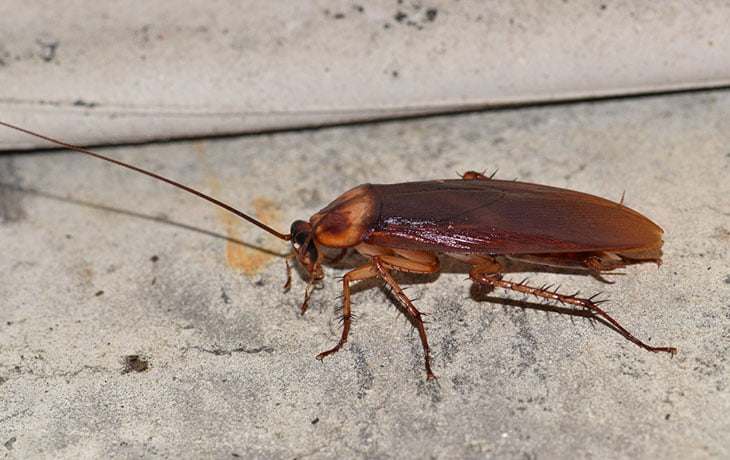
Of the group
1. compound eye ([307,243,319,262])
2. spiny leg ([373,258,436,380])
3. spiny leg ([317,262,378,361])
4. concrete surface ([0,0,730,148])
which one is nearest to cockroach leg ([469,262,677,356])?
spiny leg ([373,258,436,380])

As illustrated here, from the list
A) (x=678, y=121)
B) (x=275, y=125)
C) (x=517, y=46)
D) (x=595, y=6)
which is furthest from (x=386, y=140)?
(x=678, y=121)

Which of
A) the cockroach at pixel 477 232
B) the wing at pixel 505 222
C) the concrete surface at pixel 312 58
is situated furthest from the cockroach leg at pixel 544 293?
the concrete surface at pixel 312 58

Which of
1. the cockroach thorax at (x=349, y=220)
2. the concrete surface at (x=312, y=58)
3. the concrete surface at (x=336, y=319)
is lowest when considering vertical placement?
the concrete surface at (x=336, y=319)

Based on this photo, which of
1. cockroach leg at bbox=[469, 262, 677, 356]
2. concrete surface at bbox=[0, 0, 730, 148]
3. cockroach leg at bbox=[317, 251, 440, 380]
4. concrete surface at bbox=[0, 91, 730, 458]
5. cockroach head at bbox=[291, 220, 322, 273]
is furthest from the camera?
concrete surface at bbox=[0, 0, 730, 148]

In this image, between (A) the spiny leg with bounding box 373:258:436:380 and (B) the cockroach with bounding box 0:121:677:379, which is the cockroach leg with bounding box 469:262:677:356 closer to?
(B) the cockroach with bounding box 0:121:677:379

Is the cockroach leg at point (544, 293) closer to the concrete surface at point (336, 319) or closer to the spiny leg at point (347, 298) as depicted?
the concrete surface at point (336, 319)

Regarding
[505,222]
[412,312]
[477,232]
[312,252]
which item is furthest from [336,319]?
[505,222]

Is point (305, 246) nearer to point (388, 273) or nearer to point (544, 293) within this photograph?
point (388, 273)
